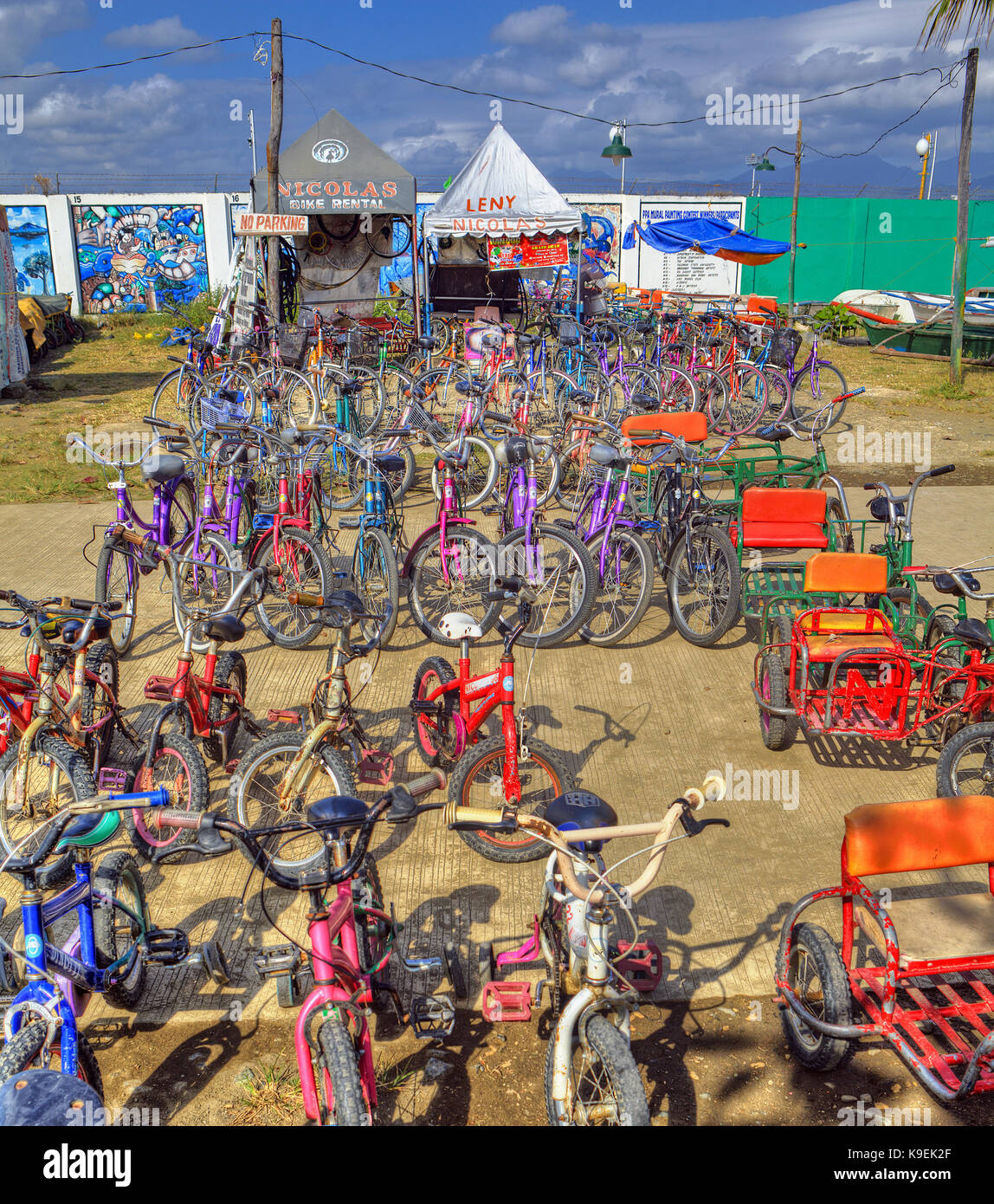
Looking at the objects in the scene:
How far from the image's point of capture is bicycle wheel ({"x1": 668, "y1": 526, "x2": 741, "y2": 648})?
5898 mm

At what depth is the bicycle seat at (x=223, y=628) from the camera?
4.29 m

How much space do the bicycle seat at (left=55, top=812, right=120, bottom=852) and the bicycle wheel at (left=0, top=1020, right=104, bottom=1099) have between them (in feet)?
1.54

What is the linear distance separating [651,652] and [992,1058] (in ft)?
11.8

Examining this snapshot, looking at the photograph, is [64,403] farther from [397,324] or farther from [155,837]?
[155,837]

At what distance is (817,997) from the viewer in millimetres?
3287

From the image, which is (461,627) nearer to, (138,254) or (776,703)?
(776,703)

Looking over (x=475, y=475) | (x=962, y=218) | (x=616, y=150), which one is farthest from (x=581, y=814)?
(x=616, y=150)

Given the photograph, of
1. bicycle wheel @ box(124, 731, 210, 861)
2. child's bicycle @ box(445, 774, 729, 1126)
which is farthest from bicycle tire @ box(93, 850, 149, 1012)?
child's bicycle @ box(445, 774, 729, 1126)

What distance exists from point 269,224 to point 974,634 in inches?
456

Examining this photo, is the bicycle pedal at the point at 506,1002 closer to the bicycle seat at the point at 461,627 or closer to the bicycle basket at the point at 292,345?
the bicycle seat at the point at 461,627

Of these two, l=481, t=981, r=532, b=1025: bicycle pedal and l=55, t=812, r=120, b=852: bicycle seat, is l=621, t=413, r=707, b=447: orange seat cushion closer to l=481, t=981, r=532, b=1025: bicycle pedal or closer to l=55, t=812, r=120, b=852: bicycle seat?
l=481, t=981, r=532, b=1025: bicycle pedal

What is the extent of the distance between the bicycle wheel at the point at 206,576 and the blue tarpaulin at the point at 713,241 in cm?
1056

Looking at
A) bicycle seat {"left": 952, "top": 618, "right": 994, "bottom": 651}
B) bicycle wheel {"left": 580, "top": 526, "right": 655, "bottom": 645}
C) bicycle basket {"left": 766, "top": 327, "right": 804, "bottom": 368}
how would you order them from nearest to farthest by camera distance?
bicycle seat {"left": 952, "top": 618, "right": 994, "bottom": 651} → bicycle wheel {"left": 580, "top": 526, "right": 655, "bottom": 645} → bicycle basket {"left": 766, "top": 327, "right": 804, "bottom": 368}

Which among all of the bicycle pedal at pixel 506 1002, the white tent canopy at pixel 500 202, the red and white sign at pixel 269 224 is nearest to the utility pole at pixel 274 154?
the red and white sign at pixel 269 224
